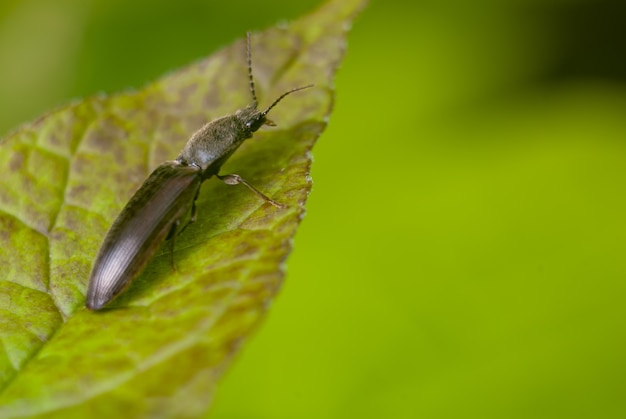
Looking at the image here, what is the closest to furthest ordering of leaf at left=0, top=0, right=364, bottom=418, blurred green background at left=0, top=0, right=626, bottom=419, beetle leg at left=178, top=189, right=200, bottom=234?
leaf at left=0, top=0, right=364, bottom=418 < beetle leg at left=178, top=189, right=200, bottom=234 < blurred green background at left=0, top=0, right=626, bottom=419

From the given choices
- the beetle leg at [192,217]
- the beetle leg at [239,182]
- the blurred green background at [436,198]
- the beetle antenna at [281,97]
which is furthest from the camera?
the blurred green background at [436,198]

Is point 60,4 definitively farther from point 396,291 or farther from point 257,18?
point 396,291

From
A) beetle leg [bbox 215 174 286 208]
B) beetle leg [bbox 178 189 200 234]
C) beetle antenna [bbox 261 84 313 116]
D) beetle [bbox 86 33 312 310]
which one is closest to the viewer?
beetle [bbox 86 33 312 310]

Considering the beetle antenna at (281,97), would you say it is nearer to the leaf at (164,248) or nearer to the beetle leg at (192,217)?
the leaf at (164,248)

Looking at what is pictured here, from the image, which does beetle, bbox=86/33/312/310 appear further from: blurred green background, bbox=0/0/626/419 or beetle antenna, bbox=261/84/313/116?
blurred green background, bbox=0/0/626/419

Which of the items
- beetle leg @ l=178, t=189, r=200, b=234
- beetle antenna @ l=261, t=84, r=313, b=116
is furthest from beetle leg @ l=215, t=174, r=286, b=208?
beetle antenna @ l=261, t=84, r=313, b=116

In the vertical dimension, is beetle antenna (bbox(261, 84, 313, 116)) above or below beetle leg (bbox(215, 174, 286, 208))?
above

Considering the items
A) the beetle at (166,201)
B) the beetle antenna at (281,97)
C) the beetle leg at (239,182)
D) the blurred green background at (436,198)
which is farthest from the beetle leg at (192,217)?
the blurred green background at (436,198)

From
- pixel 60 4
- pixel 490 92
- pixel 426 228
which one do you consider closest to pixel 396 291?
pixel 426 228
